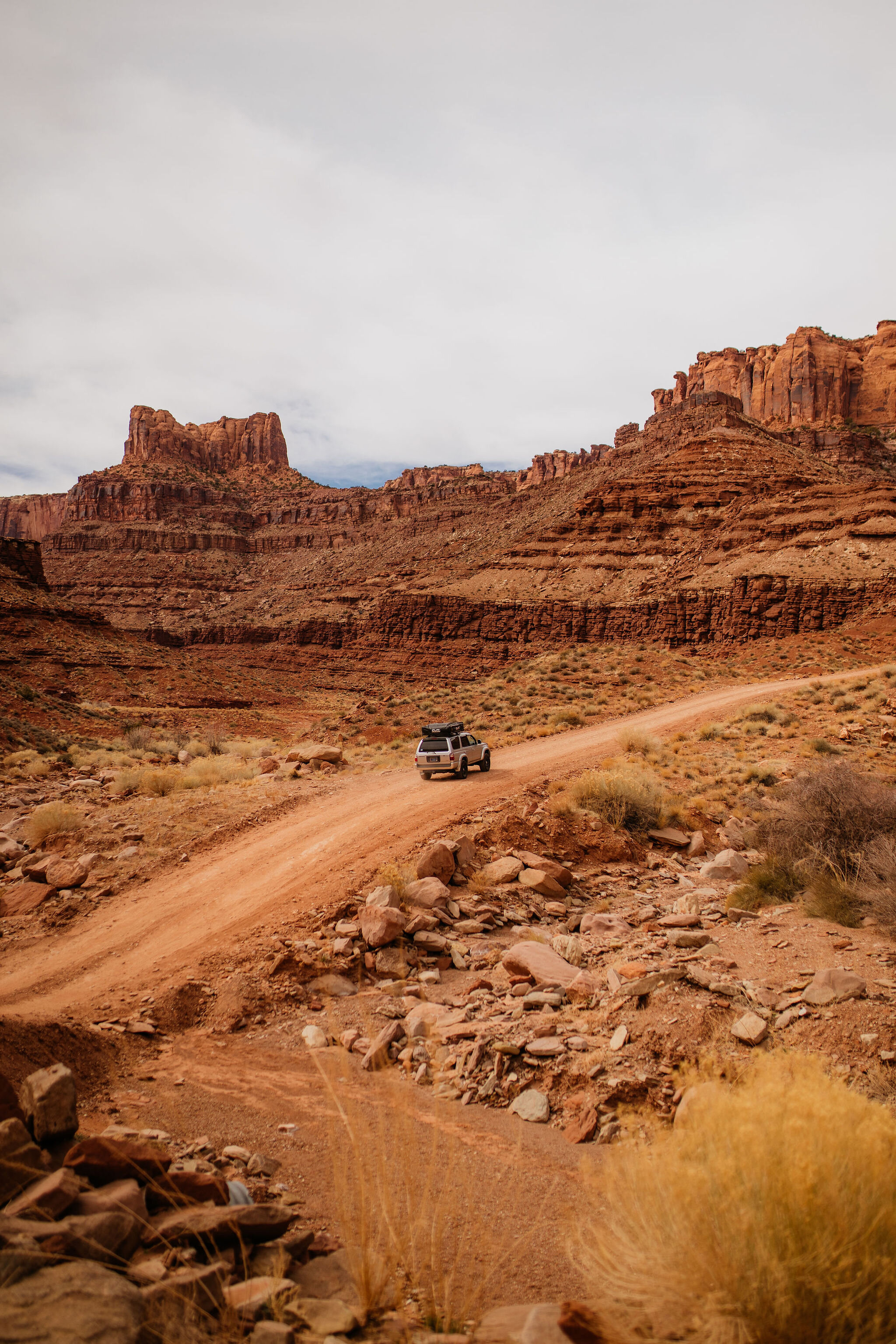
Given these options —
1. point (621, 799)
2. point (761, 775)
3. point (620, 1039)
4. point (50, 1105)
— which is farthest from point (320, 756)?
point (50, 1105)

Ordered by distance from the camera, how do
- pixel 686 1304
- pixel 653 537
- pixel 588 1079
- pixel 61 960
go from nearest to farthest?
pixel 686 1304 < pixel 588 1079 < pixel 61 960 < pixel 653 537

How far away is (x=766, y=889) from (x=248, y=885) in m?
8.09

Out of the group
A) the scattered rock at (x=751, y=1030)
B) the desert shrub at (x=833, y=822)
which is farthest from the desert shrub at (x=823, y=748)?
the scattered rock at (x=751, y=1030)

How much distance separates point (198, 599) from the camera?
118562 mm

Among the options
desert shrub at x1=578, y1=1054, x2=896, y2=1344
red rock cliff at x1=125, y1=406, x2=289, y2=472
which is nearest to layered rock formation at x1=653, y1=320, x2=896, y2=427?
red rock cliff at x1=125, y1=406, x2=289, y2=472

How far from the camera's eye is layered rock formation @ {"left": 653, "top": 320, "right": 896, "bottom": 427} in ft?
384

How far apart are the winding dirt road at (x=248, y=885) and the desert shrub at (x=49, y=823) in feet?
9.36

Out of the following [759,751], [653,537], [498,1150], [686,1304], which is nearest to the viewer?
[686,1304]

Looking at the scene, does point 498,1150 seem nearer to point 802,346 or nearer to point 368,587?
point 368,587

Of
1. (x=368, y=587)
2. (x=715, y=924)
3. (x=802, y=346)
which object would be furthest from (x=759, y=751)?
(x=802, y=346)

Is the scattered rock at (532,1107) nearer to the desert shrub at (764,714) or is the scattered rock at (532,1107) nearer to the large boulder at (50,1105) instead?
the large boulder at (50,1105)

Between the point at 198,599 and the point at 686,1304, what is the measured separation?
12429 centimetres

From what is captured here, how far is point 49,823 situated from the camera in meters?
13.4

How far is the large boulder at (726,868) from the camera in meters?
11.9
